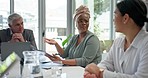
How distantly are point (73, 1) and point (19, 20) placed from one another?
2663mm

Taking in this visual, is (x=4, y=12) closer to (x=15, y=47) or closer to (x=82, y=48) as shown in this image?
(x=82, y=48)

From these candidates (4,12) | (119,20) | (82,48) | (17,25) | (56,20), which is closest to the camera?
(119,20)

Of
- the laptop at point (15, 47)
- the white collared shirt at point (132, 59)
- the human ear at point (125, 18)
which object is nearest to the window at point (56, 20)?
the laptop at point (15, 47)

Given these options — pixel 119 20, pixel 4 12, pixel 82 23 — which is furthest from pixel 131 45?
pixel 4 12

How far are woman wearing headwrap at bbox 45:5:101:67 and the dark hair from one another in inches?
37.0

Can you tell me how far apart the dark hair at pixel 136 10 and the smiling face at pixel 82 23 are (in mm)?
1109

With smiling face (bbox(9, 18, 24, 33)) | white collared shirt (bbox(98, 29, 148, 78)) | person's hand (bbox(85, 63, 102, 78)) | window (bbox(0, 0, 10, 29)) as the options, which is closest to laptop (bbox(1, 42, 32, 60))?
person's hand (bbox(85, 63, 102, 78))

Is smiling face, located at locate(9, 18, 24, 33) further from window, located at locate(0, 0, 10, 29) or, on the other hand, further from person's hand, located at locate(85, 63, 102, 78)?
window, located at locate(0, 0, 10, 29)

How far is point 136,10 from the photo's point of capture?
1509 millimetres

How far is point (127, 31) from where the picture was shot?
1.60 metres

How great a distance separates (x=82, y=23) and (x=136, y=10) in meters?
1.23

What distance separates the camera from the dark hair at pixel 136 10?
1.50 m

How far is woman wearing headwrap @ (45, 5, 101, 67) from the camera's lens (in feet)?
7.93

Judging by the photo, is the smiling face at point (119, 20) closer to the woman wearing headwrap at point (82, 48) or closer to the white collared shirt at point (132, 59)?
the white collared shirt at point (132, 59)
